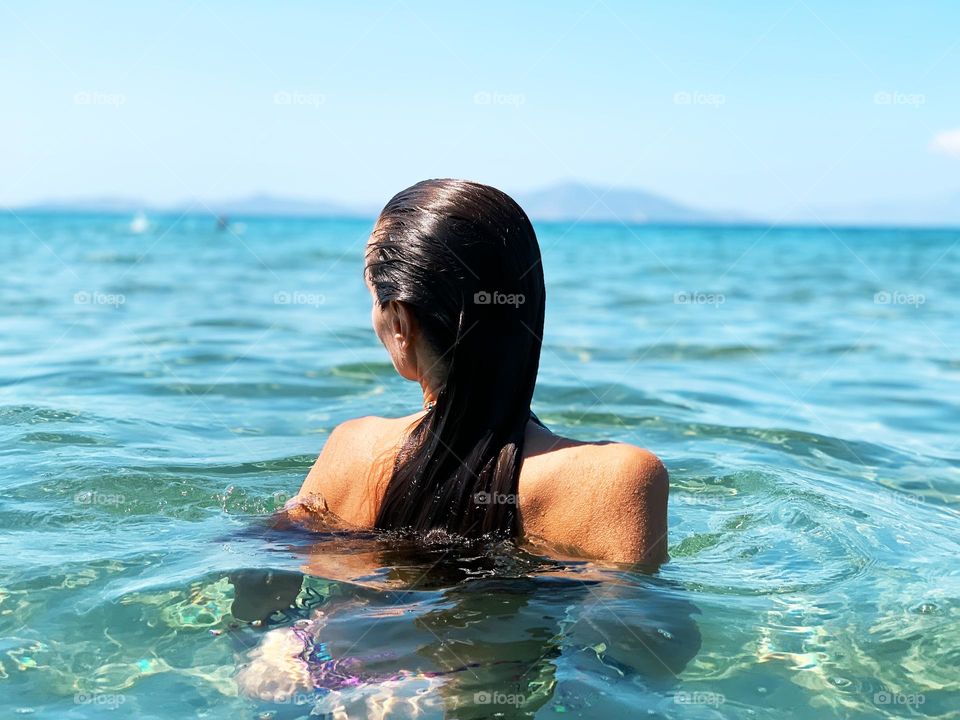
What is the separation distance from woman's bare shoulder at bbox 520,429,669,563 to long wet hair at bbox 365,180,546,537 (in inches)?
2.3

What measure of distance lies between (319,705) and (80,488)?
225 cm

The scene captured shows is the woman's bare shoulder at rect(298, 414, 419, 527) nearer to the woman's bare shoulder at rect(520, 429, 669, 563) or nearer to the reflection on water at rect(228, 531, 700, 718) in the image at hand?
the reflection on water at rect(228, 531, 700, 718)

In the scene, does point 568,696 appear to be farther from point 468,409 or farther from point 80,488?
point 80,488

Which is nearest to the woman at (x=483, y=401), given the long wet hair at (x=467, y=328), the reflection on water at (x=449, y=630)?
the long wet hair at (x=467, y=328)

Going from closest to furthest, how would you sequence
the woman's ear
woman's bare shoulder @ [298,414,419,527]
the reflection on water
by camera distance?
the reflection on water
the woman's ear
woman's bare shoulder @ [298,414,419,527]

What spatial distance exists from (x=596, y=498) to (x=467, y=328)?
0.52 meters

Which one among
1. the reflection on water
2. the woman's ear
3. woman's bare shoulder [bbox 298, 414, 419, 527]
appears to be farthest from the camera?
woman's bare shoulder [bbox 298, 414, 419, 527]

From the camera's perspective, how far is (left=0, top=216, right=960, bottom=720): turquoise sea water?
244 cm

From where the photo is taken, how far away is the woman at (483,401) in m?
2.33

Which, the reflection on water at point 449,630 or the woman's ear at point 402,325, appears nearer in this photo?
the reflection on water at point 449,630

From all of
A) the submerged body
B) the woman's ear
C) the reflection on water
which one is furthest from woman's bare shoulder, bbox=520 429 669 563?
the woman's ear

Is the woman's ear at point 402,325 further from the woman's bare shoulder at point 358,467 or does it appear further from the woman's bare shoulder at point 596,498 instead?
the woman's bare shoulder at point 596,498

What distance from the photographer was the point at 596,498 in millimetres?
2393

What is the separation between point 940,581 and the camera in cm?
340
